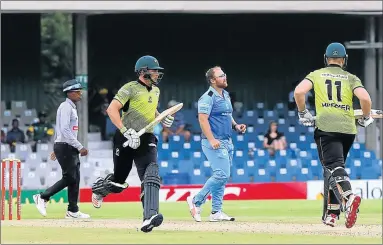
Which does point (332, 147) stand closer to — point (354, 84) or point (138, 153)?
point (354, 84)

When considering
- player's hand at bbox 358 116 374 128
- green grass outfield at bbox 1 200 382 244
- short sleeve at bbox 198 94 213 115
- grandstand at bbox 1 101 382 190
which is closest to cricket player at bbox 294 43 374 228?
player's hand at bbox 358 116 374 128

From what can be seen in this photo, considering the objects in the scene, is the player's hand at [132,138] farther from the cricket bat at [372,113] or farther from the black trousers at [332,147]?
the cricket bat at [372,113]

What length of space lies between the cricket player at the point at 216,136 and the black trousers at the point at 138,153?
56.4 inches

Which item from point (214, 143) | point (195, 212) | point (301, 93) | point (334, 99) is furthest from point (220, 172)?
point (301, 93)

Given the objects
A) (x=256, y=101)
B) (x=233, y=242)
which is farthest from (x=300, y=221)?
(x=256, y=101)

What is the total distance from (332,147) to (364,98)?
1.96ft

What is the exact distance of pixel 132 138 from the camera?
1195 centimetres

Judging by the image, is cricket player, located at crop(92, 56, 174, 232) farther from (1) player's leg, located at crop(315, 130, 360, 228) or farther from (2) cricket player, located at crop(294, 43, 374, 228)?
(1) player's leg, located at crop(315, 130, 360, 228)

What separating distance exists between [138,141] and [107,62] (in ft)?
59.5

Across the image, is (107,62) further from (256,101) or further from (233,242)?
(233,242)

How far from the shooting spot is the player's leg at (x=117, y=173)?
12.3 m

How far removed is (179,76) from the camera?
30.3m

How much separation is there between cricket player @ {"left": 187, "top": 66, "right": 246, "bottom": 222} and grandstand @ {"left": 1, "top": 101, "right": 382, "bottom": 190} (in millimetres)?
9877

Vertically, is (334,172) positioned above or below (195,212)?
above
